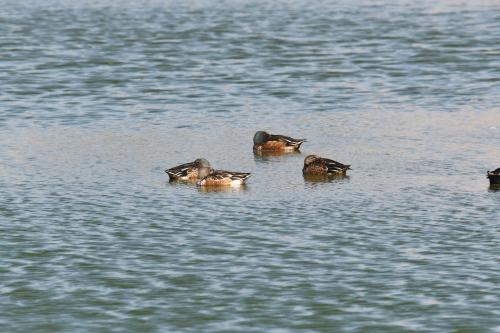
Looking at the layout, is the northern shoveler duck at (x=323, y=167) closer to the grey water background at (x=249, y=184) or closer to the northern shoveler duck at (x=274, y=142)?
the grey water background at (x=249, y=184)

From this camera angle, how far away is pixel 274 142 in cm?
2336

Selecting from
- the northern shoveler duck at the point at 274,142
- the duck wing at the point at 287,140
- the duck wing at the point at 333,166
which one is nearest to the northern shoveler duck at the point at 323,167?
the duck wing at the point at 333,166

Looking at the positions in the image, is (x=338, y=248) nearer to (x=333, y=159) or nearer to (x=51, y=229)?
(x=51, y=229)

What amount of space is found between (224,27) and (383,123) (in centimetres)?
1701

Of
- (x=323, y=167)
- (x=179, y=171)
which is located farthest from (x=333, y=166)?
(x=179, y=171)

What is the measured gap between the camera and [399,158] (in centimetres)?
2248

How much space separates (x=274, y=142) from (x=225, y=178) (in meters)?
3.08

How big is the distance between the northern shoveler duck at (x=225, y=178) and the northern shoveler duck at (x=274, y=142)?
2.73m

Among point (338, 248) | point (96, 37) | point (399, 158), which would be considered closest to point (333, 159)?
point (399, 158)

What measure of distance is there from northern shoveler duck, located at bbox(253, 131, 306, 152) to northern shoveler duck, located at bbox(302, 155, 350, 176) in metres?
2.01

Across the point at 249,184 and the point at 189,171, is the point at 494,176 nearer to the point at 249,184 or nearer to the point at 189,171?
the point at 249,184

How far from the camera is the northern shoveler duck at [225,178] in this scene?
20453mm


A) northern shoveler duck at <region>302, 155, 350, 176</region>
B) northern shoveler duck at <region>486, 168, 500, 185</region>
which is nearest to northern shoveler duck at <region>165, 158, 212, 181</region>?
northern shoveler duck at <region>302, 155, 350, 176</region>

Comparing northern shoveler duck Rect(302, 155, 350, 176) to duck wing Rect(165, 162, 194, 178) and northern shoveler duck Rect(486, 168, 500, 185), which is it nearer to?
duck wing Rect(165, 162, 194, 178)
